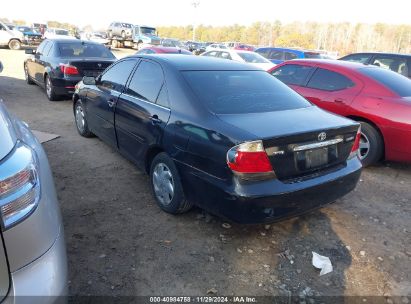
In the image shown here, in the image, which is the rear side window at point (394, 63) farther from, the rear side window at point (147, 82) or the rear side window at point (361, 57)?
the rear side window at point (147, 82)

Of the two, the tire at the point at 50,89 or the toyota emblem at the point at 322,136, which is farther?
the tire at the point at 50,89

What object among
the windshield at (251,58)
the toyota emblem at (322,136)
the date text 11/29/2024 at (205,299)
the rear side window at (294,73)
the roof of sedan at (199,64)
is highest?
the roof of sedan at (199,64)

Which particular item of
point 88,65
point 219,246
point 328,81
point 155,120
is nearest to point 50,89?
point 88,65

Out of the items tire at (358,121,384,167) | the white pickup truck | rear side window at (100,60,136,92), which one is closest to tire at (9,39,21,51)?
the white pickup truck

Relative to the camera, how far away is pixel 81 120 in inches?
234

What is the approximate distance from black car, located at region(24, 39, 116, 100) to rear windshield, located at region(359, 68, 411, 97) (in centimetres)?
582

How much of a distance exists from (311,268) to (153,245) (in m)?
1.37

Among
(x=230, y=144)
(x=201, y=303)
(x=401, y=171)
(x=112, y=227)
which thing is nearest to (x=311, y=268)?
(x=201, y=303)

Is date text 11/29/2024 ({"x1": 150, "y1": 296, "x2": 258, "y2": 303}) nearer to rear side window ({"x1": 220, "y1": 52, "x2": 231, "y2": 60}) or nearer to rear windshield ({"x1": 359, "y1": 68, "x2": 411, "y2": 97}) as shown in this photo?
rear windshield ({"x1": 359, "y1": 68, "x2": 411, "y2": 97})

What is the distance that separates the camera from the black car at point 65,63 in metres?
8.16

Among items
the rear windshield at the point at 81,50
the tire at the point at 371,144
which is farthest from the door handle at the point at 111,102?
the rear windshield at the point at 81,50

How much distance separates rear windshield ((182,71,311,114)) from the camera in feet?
10.8

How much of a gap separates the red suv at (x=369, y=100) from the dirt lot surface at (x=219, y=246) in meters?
0.66

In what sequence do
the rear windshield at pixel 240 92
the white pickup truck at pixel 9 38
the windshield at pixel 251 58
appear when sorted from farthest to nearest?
the white pickup truck at pixel 9 38 < the windshield at pixel 251 58 < the rear windshield at pixel 240 92
